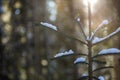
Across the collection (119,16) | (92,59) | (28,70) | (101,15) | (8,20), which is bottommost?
(92,59)

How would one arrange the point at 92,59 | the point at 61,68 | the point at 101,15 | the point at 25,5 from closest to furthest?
1. the point at 92,59
2. the point at 101,15
3. the point at 25,5
4. the point at 61,68

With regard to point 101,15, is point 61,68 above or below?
above

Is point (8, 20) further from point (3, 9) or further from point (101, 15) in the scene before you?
point (101, 15)

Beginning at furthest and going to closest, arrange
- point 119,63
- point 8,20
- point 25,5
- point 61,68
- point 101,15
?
1. point 61,68
2. point 8,20
3. point 25,5
4. point 101,15
5. point 119,63

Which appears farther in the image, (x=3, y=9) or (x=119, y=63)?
(x=3, y=9)

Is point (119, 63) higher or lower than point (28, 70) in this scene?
lower

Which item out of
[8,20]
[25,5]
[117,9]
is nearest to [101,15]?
[117,9]

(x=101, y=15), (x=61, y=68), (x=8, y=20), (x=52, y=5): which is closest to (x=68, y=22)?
(x=52, y=5)

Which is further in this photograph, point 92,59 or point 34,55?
point 34,55

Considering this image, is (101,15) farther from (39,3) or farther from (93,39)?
(39,3)

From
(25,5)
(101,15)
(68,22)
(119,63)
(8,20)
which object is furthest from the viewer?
(8,20)
